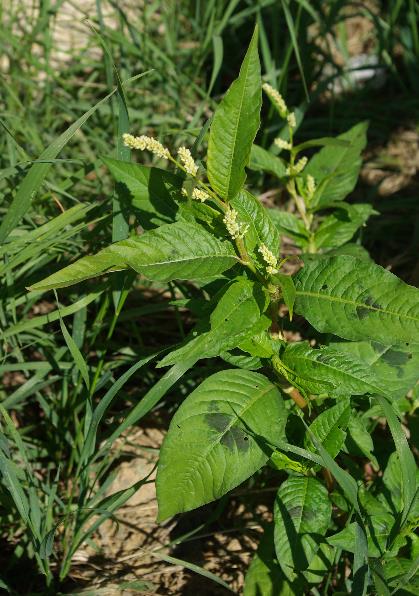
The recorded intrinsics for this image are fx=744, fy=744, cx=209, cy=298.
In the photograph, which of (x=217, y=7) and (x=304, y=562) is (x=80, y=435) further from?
(x=217, y=7)

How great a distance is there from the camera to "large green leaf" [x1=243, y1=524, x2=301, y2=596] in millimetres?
1831

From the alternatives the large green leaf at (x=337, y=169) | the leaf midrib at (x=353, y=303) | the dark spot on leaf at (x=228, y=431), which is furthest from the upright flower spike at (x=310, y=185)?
the dark spot on leaf at (x=228, y=431)

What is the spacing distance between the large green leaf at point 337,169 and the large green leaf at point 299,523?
855 mm

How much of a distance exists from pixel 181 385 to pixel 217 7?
193 centimetres

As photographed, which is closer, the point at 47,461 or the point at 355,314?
the point at 355,314

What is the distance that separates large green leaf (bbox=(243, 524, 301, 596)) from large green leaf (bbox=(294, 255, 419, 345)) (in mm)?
660

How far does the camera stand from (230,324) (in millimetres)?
1546

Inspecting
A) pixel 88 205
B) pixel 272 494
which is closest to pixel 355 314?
pixel 272 494

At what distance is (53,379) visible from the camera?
2.25m

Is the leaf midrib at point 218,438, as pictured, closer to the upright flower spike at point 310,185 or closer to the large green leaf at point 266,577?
the large green leaf at point 266,577

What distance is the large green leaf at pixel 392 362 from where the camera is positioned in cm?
183

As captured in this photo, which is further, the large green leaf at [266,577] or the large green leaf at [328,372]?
the large green leaf at [266,577]

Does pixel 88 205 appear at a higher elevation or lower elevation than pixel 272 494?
higher

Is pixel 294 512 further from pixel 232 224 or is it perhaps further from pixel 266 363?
pixel 232 224
